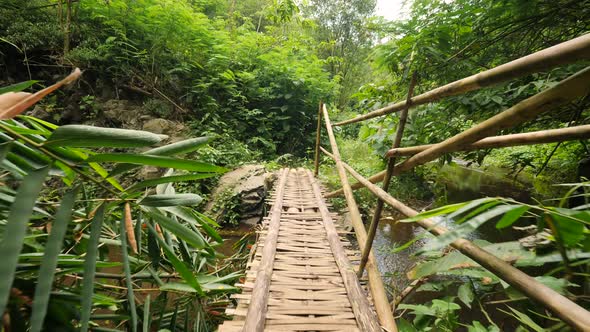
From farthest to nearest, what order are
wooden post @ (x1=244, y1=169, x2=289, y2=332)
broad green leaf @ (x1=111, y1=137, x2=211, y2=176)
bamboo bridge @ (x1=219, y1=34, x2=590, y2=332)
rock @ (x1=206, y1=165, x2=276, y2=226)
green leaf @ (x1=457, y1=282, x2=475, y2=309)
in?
rock @ (x1=206, y1=165, x2=276, y2=226), wooden post @ (x1=244, y1=169, x2=289, y2=332), green leaf @ (x1=457, y1=282, x2=475, y2=309), broad green leaf @ (x1=111, y1=137, x2=211, y2=176), bamboo bridge @ (x1=219, y1=34, x2=590, y2=332)

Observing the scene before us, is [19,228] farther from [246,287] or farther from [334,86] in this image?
[334,86]

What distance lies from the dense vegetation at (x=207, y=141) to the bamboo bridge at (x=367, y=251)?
0.11 meters

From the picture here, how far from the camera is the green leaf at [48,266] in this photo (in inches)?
13.7

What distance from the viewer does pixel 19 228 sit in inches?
13.4

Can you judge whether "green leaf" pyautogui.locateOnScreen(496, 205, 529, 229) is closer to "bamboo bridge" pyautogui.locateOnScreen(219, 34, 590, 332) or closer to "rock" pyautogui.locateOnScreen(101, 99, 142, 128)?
"bamboo bridge" pyautogui.locateOnScreen(219, 34, 590, 332)

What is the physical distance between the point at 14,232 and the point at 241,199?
4360mm

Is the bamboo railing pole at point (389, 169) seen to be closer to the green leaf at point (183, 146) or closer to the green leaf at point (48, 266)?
the green leaf at point (183, 146)

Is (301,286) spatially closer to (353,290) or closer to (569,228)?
(353,290)

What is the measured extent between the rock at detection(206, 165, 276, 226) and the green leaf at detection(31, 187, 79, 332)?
4117 mm

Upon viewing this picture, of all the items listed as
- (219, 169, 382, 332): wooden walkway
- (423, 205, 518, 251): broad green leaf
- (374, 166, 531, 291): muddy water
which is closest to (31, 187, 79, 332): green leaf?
(423, 205, 518, 251): broad green leaf

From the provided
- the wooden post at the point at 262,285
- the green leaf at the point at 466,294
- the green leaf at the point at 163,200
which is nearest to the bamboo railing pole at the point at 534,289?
the green leaf at the point at 466,294

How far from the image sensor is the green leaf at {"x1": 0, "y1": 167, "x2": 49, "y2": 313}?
310 millimetres

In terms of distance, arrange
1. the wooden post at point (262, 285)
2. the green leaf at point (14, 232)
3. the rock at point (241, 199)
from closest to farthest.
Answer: the green leaf at point (14, 232)
the wooden post at point (262, 285)
the rock at point (241, 199)

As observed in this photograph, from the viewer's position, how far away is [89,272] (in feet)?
1.50
